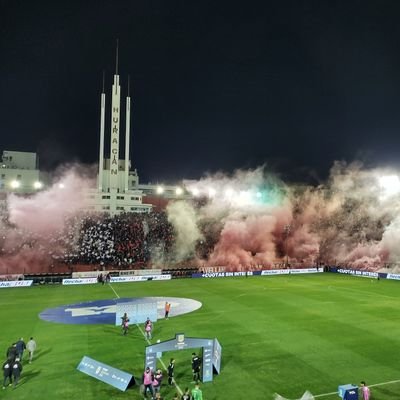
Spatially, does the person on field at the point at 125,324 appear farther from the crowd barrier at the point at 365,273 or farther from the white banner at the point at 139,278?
the crowd barrier at the point at 365,273

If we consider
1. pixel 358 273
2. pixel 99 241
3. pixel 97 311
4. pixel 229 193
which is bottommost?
pixel 97 311

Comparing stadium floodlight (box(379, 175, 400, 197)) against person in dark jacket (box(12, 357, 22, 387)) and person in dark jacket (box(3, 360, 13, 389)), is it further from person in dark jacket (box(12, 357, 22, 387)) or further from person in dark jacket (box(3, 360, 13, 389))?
person in dark jacket (box(3, 360, 13, 389))

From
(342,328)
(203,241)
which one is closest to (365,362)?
(342,328)

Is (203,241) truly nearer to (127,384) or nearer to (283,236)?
(283,236)

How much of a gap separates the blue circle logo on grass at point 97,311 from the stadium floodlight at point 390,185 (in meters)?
53.0

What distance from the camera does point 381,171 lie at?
8175 centimetres

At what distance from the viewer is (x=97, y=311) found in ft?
113

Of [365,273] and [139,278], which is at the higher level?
[365,273]

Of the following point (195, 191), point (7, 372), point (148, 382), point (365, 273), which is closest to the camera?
point (148, 382)

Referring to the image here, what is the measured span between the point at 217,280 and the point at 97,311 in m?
25.5

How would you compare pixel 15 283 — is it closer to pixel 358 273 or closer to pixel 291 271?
pixel 291 271

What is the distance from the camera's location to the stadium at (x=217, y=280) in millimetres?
19906

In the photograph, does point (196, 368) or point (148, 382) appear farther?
point (196, 368)

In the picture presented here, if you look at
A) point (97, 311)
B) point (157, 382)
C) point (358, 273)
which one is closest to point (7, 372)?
point (157, 382)
